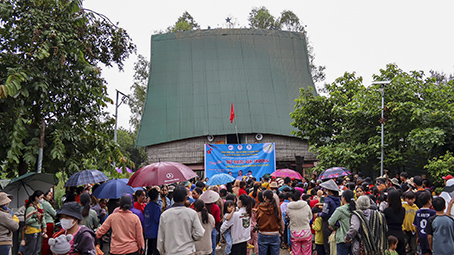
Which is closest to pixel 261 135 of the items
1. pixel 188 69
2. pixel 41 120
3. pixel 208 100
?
pixel 208 100

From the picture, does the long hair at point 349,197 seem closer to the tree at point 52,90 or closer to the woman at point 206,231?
the woman at point 206,231

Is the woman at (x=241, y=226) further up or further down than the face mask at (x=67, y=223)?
further down

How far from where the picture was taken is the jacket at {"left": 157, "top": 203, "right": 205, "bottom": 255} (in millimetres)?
5688

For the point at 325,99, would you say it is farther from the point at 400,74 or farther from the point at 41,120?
the point at 41,120

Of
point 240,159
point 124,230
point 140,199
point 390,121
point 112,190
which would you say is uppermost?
point 390,121

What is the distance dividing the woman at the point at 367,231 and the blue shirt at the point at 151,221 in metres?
3.02

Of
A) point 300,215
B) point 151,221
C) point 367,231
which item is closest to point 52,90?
point 151,221

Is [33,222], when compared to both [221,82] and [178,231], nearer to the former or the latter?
[178,231]

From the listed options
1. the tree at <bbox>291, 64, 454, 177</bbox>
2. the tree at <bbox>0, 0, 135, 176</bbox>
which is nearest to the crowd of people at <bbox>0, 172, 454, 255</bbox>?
the tree at <bbox>0, 0, 135, 176</bbox>

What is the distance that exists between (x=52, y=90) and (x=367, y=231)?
6978mm

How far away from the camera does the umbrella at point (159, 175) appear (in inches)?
301

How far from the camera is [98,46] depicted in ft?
38.2

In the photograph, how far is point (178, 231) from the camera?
5.70 m

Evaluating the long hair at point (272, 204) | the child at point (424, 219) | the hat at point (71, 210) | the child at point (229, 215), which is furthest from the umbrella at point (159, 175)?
the child at point (424, 219)
